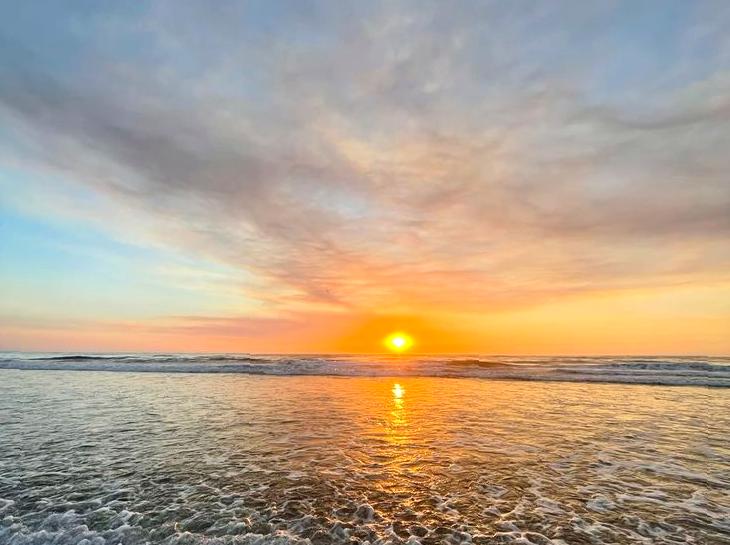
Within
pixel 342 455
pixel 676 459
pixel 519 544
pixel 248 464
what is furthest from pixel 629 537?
pixel 248 464

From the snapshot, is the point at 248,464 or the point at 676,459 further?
the point at 676,459

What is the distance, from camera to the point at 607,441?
36.6 feet

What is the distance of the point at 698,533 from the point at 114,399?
21.3 m

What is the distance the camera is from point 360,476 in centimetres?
816

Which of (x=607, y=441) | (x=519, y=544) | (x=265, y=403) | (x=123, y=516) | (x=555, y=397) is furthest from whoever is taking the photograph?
(x=555, y=397)

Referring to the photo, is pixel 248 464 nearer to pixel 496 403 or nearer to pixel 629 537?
A: pixel 629 537

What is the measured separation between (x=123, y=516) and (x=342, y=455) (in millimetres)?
4803

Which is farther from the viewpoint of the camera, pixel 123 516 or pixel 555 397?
pixel 555 397

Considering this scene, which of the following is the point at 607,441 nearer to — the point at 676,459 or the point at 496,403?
the point at 676,459

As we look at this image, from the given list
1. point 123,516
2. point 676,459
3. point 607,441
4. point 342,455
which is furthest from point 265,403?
point 676,459

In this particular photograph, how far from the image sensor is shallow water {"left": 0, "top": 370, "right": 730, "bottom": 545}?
231 inches

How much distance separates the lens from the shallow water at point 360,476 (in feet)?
19.2

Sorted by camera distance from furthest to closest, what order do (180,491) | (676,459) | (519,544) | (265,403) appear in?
1. (265,403)
2. (676,459)
3. (180,491)
4. (519,544)

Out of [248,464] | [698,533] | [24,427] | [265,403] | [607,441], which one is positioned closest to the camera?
[698,533]
